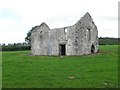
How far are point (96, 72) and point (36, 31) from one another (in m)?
35.4

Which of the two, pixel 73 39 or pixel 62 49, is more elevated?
pixel 73 39

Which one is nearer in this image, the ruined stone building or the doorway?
the ruined stone building

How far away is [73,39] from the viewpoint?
55344 millimetres

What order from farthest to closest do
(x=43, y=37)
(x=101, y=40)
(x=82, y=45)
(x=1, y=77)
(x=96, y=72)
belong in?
(x=101, y=40) < (x=43, y=37) < (x=82, y=45) < (x=96, y=72) < (x=1, y=77)

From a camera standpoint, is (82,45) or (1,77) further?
(82,45)

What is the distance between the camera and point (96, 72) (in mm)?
29688

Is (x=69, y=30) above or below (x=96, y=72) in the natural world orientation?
above

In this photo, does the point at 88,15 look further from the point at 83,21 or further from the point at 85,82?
the point at 85,82

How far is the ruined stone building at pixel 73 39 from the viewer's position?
55250 millimetres

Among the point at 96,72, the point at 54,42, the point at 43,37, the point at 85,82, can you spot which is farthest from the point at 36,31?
the point at 85,82

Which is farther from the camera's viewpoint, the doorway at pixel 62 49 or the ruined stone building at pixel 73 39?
the doorway at pixel 62 49

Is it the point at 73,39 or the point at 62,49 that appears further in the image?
the point at 62,49

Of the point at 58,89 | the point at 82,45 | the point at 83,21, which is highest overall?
the point at 83,21

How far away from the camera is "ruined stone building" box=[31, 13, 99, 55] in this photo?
5525 centimetres
